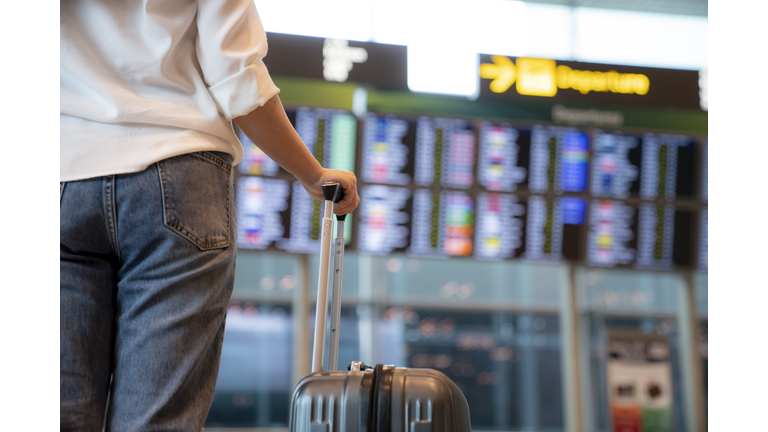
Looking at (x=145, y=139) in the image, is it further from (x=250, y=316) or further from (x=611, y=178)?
(x=250, y=316)

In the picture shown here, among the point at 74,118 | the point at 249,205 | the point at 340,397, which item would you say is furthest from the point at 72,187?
the point at 249,205

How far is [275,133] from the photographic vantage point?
3.49 ft

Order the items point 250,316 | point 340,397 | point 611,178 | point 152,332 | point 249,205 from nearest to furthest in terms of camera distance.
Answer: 1. point 152,332
2. point 340,397
3. point 249,205
4. point 611,178
5. point 250,316

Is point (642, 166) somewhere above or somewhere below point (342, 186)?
above

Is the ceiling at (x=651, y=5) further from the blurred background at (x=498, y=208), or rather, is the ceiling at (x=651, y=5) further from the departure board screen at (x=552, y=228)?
the departure board screen at (x=552, y=228)

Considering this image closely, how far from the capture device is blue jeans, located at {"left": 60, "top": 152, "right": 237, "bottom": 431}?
896 millimetres

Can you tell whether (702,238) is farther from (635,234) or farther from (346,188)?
(346,188)

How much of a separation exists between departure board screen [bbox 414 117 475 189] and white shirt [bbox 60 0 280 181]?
10.3 feet

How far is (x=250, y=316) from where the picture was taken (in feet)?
16.3

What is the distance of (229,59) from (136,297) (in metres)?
0.37

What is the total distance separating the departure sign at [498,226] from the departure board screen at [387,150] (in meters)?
0.52

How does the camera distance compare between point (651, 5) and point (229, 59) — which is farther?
point (651, 5)

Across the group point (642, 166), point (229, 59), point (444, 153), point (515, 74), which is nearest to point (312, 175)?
point (229, 59)

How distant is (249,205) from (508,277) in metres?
2.44
